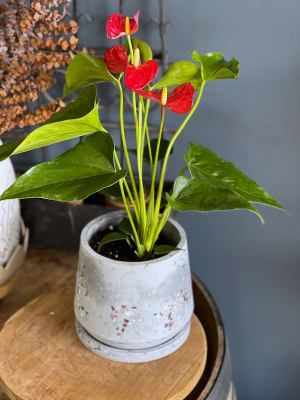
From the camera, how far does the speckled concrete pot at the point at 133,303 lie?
705 millimetres

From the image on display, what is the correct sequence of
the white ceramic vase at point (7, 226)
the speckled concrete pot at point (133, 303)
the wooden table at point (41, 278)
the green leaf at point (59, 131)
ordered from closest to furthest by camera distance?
the green leaf at point (59, 131), the speckled concrete pot at point (133, 303), the white ceramic vase at point (7, 226), the wooden table at point (41, 278)

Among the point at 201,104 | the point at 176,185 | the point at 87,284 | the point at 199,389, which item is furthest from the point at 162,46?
the point at 199,389

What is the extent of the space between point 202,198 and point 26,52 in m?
0.42

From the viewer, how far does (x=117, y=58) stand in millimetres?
634

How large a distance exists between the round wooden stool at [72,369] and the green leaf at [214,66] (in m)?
0.44

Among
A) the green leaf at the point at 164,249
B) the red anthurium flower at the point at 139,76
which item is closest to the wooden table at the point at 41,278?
the green leaf at the point at 164,249

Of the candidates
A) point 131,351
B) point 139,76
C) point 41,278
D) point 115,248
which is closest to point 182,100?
point 139,76

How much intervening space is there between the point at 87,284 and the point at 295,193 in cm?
52

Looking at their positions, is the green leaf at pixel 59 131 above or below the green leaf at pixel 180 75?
below

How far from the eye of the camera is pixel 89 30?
1.01 meters

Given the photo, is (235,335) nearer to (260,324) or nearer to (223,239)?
(260,324)

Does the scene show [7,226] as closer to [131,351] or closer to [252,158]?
[131,351]

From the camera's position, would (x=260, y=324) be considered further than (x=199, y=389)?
Yes

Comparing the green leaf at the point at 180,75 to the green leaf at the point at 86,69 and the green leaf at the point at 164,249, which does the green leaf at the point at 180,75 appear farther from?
the green leaf at the point at 164,249
